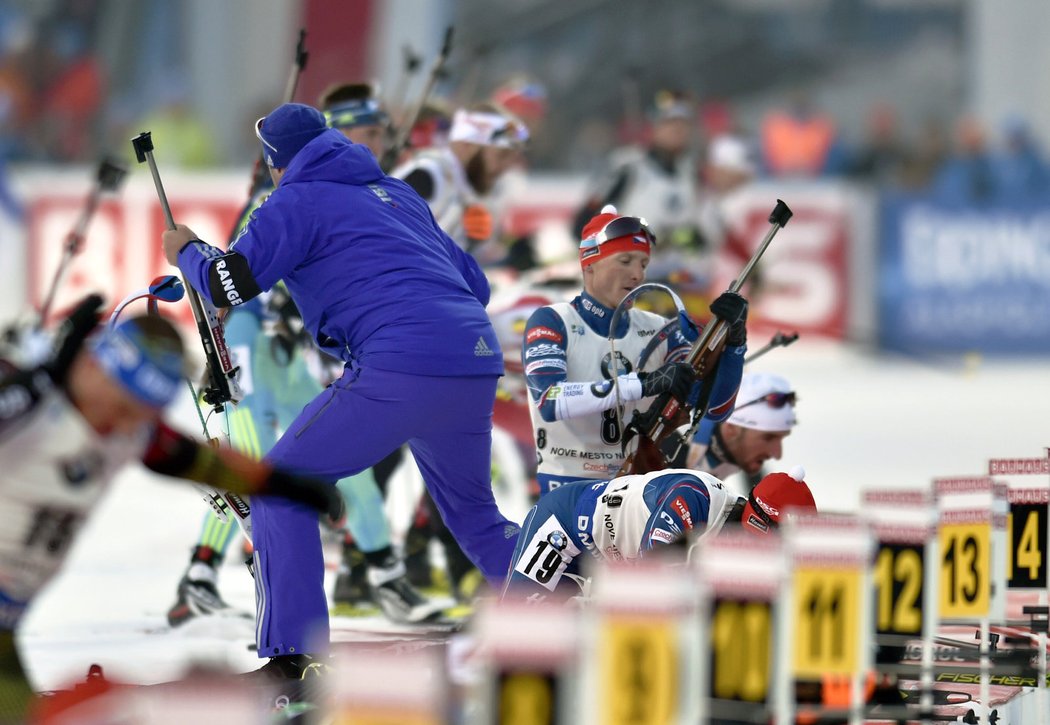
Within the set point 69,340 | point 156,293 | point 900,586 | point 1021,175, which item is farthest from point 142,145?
point 1021,175

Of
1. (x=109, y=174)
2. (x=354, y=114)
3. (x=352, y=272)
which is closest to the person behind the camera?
(x=352, y=272)

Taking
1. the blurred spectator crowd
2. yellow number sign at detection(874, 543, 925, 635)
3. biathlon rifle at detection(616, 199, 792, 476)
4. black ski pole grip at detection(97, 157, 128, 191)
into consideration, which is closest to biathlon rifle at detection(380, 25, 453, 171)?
black ski pole grip at detection(97, 157, 128, 191)

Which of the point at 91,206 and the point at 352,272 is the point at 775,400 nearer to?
the point at 352,272

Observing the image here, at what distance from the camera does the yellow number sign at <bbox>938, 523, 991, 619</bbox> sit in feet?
17.7

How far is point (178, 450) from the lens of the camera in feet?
15.7

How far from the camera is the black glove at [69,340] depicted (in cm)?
459

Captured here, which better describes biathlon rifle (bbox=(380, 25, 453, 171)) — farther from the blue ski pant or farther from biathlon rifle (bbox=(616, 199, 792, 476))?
the blue ski pant

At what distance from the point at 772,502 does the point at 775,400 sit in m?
2.25

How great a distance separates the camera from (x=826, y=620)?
15.1 ft

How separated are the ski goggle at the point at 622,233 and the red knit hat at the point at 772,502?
1.65 m

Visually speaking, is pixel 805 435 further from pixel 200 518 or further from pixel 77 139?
pixel 77 139

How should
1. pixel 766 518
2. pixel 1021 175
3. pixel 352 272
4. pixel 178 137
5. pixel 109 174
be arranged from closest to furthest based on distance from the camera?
pixel 766 518 → pixel 352 272 → pixel 109 174 → pixel 1021 175 → pixel 178 137

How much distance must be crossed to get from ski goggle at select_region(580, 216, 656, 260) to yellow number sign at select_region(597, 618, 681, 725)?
126 inches

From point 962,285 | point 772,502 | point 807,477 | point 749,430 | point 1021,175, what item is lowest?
point 772,502
